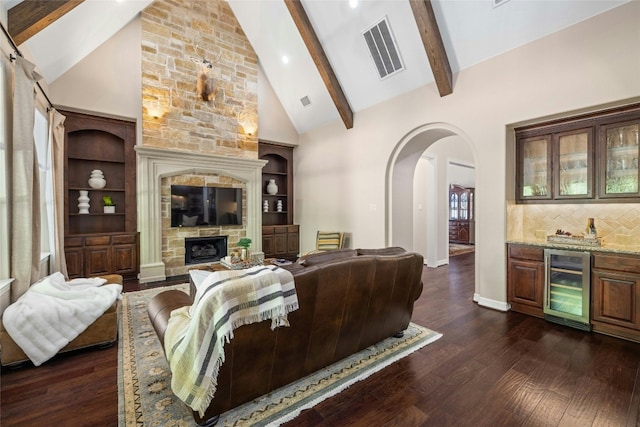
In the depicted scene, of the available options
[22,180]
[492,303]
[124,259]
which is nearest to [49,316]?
[22,180]

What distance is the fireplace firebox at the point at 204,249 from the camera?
18.3 feet

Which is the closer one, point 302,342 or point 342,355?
point 302,342

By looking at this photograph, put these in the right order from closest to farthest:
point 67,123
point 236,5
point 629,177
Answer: point 629,177 → point 67,123 → point 236,5

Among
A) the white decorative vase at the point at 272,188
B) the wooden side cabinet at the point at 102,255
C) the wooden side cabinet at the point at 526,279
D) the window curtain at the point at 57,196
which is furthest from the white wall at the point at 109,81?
the wooden side cabinet at the point at 526,279

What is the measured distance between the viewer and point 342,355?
2.28m

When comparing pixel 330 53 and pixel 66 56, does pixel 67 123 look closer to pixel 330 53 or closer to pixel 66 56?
pixel 66 56

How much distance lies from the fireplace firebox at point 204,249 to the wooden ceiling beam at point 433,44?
4948mm

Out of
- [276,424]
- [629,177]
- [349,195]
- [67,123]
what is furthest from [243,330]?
[67,123]

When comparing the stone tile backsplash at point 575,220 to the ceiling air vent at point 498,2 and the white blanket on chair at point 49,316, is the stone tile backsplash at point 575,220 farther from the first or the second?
the white blanket on chair at point 49,316

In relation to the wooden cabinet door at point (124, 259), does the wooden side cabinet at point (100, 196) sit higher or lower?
higher

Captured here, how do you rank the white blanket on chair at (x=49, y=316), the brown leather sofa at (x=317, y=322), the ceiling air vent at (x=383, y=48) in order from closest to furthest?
1. the brown leather sofa at (x=317, y=322)
2. the white blanket on chair at (x=49, y=316)
3. the ceiling air vent at (x=383, y=48)

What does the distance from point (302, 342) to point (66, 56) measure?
17.4 feet

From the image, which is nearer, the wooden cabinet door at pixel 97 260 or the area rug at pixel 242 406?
the area rug at pixel 242 406

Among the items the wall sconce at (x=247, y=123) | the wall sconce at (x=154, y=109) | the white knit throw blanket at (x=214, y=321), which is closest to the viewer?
the white knit throw blanket at (x=214, y=321)
